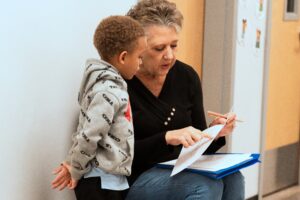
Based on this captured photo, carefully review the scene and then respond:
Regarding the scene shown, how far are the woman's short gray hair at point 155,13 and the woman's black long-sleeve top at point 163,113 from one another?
205 mm

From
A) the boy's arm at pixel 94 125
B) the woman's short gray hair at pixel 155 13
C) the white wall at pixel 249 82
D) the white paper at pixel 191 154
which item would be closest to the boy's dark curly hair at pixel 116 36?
the boy's arm at pixel 94 125

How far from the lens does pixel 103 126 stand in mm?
1337

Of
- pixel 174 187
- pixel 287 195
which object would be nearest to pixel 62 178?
pixel 174 187

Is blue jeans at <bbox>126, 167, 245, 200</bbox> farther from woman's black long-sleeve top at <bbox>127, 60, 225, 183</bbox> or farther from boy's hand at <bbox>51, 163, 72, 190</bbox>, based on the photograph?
boy's hand at <bbox>51, 163, 72, 190</bbox>

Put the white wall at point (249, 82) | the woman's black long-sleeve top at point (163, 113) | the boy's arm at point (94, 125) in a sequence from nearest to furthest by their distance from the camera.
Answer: the boy's arm at point (94, 125) → the woman's black long-sleeve top at point (163, 113) → the white wall at point (249, 82)

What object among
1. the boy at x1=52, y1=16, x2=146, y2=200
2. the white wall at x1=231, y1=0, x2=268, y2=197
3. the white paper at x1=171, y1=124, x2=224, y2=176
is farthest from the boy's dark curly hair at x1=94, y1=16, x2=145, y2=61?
the white wall at x1=231, y1=0, x2=268, y2=197

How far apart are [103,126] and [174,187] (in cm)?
37

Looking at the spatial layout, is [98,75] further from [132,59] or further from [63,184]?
[63,184]

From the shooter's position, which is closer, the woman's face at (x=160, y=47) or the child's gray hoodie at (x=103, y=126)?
the child's gray hoodie at (x=103, y=126)

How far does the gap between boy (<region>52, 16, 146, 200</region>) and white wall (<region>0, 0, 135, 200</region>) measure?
0.10m

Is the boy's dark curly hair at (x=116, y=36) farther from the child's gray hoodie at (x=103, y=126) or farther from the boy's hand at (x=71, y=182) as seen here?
the boy's hand at (x=71, y=182)

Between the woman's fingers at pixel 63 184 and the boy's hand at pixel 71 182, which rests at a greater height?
the boy's hand at pixel 71 182

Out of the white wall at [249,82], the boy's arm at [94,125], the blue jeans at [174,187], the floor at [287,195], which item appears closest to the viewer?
A: the boy's arm at [94,125]

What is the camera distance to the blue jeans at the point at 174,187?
1.54 metres
